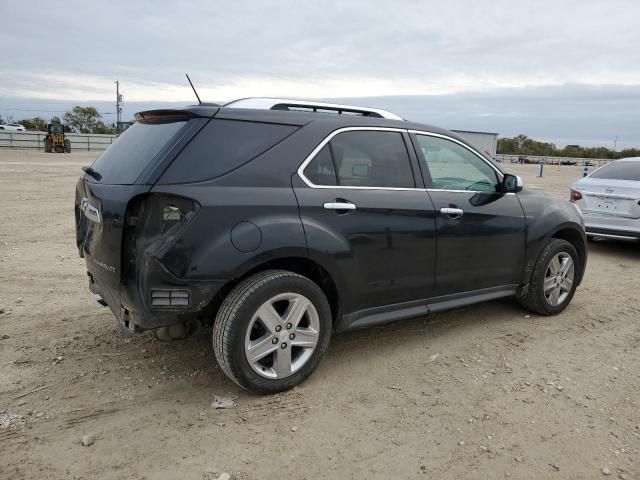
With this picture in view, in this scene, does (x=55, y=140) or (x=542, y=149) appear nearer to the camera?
(x=55, y=140)

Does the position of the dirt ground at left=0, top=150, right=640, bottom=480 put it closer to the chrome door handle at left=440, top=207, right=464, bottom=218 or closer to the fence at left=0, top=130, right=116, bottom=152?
the chrome door handle at left=440, top=207, right=464, bottom=218

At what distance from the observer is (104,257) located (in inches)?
130

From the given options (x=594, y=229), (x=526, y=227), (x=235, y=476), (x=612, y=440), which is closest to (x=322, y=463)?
(x=235, y=476)

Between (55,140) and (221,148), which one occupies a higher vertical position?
(55,140)

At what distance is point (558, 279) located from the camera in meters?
5.09

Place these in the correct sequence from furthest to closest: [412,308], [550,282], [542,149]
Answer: [542,149] < [550,282] < [412,308]

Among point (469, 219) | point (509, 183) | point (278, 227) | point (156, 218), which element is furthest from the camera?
point (509, 183)

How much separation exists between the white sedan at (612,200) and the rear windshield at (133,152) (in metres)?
6.89

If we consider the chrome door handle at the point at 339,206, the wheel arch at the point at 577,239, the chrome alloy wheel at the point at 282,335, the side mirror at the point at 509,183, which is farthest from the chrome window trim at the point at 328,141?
the wheel arch at the point at 577,239

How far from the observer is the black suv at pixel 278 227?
311 centimetres

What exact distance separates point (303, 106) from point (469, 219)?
1.59 metres

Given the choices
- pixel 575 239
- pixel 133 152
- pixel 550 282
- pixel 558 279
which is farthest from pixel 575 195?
pixel 133 152

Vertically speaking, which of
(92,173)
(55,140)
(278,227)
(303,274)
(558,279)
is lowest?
(558,279)

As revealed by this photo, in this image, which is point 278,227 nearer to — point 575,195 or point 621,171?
point 575,195
